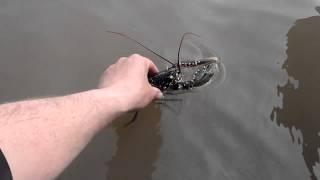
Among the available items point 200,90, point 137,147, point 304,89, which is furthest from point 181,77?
point 304,89

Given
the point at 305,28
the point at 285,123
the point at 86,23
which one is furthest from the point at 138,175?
the point at 305,28

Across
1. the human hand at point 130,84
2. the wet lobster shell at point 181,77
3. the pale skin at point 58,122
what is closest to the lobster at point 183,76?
the wet lobster shell at point 181,77

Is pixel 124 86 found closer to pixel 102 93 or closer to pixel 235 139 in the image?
pixel 102 93

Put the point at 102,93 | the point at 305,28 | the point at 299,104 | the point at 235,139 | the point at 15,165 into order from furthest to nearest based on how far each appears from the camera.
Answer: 1. the point at 305,28
2. the point at 299,104
3. the point at 235,139
4. the point at 102,93
5. the point at 15,165

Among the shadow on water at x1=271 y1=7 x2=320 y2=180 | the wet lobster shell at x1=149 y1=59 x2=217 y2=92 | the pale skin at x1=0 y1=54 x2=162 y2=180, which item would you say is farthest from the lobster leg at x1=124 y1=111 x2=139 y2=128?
the shadow on water at x1=271 y1=7 x2=320 y2=180

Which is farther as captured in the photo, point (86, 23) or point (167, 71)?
point (86, 23)

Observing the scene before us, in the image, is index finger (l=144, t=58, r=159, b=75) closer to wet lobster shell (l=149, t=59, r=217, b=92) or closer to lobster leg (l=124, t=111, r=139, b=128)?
wet lobster shell (l=149, t=59, r=217, b=92)

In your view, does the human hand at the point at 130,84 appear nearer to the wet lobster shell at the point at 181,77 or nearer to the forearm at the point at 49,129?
the forearm at the point at 49,129

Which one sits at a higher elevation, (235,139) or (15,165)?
(15,165)
